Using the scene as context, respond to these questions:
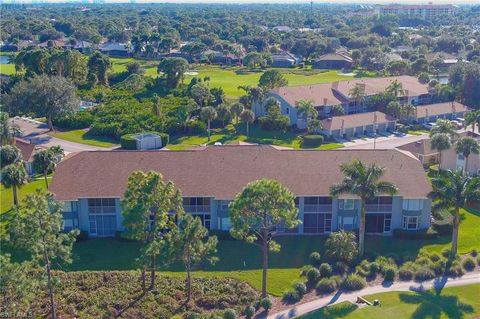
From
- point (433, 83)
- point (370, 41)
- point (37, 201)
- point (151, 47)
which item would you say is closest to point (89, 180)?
point (37, 201)

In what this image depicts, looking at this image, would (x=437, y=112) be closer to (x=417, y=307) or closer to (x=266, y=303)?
(x=417, y=307)

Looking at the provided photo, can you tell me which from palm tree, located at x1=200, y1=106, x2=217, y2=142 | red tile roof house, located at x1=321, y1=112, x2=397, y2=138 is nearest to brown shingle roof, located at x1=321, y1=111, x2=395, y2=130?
red tile roof house, located at x1=321, y1=112, x2=397, y2=138

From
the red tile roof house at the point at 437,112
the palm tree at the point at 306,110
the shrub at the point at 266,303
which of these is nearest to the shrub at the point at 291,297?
the shrub at the point at 266,303

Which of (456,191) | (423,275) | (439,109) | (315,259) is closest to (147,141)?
(315,259)

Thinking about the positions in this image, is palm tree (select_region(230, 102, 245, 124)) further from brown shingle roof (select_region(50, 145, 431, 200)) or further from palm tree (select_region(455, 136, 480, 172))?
palm tree (select_region(455, 136, 480, 172))

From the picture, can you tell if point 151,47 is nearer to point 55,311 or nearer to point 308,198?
point 308,198

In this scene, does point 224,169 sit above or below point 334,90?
above

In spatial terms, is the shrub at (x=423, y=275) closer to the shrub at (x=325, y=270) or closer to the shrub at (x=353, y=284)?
the shrub at (x=353, y=284)

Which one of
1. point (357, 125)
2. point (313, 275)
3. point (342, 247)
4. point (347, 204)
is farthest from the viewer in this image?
point (357, 125)
